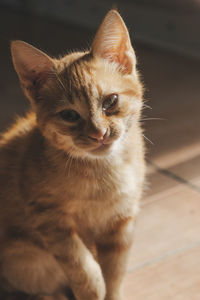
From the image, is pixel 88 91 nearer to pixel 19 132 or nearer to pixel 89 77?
pixel 89 77

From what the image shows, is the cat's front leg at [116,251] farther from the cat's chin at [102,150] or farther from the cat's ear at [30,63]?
the cat's ear at [30,63]

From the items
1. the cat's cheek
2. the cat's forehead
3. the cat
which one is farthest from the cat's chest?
the cat's forehead

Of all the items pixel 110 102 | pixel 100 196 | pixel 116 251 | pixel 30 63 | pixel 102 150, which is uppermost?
pixel 30 63

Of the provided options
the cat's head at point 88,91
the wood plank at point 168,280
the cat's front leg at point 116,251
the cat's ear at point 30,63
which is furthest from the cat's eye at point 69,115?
the wood plank at point 168,280

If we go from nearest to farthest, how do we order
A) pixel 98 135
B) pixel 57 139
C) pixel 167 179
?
pixel 98 135, pixel 57 139, pixel 167 179

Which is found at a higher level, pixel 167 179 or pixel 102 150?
pixel 102 150

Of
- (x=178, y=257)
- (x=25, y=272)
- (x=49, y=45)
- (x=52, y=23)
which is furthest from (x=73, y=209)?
(x=52, y=23)

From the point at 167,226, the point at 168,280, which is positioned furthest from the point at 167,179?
the point at 168,280
